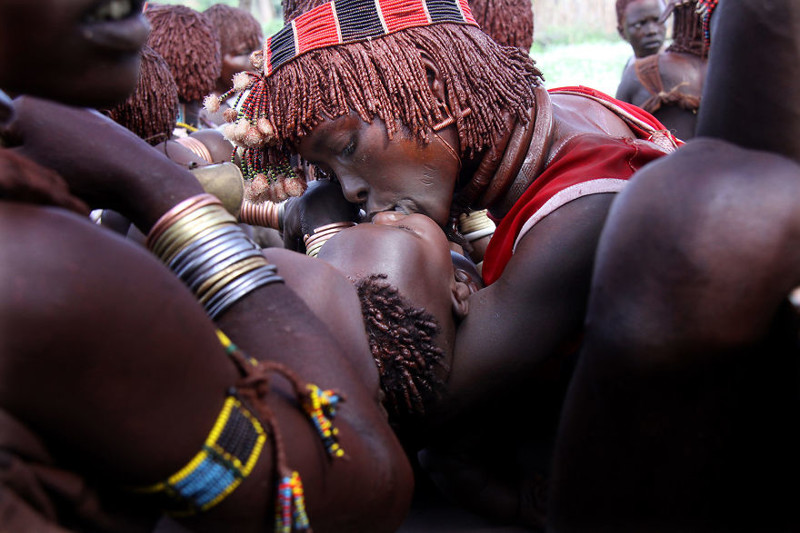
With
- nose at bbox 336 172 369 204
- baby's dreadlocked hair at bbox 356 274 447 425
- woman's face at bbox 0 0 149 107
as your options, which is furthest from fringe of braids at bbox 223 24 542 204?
woman's face at bbox 0 0 149 107

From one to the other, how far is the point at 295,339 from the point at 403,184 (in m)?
0.90

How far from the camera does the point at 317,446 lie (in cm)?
101

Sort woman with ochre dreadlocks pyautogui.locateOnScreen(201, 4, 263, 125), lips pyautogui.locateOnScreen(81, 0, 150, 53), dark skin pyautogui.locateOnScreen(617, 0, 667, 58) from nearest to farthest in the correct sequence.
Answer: lips pyautogui.locateOnScreen(81, 0, 150, 53), dark skin pyautogui.locateOnScreen(617, 0, 667, 58), woman with ochre dreadlocks pyautogui.locateOnScreen(201, 4, 263, 125)

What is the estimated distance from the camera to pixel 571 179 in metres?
1.74

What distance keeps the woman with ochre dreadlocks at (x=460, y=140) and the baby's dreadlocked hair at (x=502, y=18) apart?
48.4 inches

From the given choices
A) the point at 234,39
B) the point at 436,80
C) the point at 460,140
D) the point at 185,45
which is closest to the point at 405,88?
the point at 436,80

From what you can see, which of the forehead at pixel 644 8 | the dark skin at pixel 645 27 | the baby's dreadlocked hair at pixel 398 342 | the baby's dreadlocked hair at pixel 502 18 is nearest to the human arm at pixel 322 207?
the baby's dreadlocked hair at pixel 398 342

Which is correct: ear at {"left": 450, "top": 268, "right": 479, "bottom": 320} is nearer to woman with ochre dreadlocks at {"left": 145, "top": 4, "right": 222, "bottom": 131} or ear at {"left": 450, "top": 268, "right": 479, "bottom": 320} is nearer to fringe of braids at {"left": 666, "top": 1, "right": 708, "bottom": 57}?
woman with ochre dreadlocks at {"left": 145, "top": 4, "right": 222, "bottom": 131}

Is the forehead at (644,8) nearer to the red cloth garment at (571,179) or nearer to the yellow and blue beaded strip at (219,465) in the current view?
the red cloth garment at (571,179)

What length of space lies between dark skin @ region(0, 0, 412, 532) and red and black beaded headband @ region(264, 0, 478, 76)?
38.1 inches

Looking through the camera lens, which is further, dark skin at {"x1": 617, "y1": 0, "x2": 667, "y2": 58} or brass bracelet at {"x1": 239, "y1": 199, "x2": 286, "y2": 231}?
dark skin at {"x1": 617, "y1": 0, "x2": 667, "y2": 58}

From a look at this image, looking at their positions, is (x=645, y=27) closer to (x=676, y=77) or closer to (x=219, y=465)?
(x=676, y=77)

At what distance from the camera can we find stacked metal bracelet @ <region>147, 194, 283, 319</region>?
44.6 inches

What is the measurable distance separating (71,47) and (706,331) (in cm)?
83
